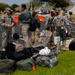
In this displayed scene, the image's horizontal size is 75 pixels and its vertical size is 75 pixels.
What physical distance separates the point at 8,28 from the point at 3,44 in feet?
2.13

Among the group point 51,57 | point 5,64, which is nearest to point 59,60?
point 51,57

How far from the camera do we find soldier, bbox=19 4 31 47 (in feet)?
42.9

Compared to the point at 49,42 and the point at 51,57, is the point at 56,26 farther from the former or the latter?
the point at 51,57

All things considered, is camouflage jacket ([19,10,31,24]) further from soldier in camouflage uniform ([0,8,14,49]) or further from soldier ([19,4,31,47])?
soldier in camouflage uniform ([0,8,14,49])

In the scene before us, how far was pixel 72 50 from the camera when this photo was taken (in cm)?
1288

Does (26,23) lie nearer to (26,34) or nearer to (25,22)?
(25,22)

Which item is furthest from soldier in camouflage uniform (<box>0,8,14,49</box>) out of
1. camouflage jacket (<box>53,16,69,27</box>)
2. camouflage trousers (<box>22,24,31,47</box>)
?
camouflage jacket (<box>53,16,69,27</box>)

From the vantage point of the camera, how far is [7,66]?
28.1 ft

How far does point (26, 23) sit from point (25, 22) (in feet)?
0.25

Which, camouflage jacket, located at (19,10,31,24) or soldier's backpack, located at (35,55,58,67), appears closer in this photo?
soldier's backpack, located at (35,55,58,67)

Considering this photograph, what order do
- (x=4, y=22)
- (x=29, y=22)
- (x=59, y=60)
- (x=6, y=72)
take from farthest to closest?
(x=29, y=22)
(x=4, y=22)
(x=59, y=60)
(x=6, y=72)

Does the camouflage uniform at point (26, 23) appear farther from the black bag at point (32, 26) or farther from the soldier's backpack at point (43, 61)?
the soldier's backpack at point (43, 61)

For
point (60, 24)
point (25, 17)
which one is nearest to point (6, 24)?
point (25, 17)

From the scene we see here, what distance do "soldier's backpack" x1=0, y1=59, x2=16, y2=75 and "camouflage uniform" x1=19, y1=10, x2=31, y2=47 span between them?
14.8 ft
